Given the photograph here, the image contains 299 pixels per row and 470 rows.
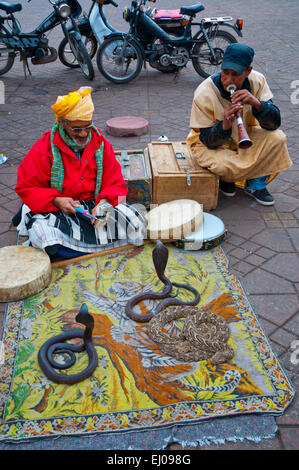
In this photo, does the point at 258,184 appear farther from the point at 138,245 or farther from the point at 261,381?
the point at 261,381

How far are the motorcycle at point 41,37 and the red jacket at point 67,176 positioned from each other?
4.49m

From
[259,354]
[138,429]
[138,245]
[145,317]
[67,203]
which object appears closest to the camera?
[138,429]

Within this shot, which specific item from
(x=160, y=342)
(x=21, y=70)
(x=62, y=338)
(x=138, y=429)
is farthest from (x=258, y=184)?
(x=21, y=70)

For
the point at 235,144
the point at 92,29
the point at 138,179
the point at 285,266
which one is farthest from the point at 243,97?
the point at 92,29

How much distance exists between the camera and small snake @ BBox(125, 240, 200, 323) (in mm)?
2622

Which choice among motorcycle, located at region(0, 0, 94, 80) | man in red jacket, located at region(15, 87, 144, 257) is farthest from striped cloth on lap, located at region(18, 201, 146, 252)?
motorcycle, located at region(0, 0, 94, 80)

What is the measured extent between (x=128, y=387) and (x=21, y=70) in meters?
7.56

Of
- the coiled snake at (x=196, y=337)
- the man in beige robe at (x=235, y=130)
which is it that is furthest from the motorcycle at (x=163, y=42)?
the coiled snake at (x=196, y=337)

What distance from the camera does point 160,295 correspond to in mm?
2820

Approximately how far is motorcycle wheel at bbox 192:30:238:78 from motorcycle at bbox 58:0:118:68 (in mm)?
1420

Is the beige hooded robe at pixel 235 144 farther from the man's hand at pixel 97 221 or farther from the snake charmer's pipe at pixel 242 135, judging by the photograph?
the man's hand at pixel 97 221

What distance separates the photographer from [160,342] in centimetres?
244

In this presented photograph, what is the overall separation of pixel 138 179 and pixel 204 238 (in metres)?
0.77

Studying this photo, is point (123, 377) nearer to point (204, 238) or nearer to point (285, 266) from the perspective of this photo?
point (204, 238)
